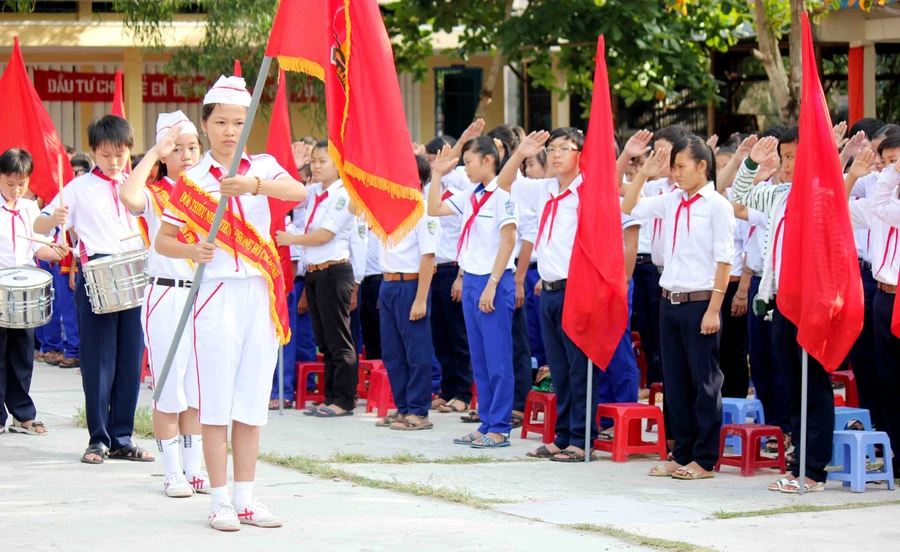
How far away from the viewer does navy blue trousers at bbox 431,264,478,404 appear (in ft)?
35.6

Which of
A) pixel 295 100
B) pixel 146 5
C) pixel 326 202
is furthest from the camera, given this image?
pixel 295 100

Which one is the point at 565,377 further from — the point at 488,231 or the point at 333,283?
the point at 333,283

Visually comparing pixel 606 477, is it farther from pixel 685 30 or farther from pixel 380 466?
pixel 685 30

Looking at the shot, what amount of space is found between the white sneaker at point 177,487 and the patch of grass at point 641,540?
212cm

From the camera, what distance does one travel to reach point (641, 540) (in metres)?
5.80

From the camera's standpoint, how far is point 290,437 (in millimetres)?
9070

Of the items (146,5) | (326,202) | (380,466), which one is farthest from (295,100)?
(380,466)

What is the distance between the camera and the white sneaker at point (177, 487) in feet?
22.5

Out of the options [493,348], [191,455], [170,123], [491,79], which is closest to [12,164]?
[170,123]

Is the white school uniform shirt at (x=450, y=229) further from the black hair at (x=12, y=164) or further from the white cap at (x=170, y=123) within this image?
the white cap at (x=170, y=123)

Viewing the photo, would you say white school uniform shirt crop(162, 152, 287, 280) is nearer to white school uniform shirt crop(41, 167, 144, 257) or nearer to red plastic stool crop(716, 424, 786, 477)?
white school uniform shirt crop(41, 167, 144, 257)

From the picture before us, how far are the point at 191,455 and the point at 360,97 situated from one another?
234 cm

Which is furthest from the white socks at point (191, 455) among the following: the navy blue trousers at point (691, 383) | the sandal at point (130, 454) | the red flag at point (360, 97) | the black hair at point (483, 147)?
the black hair at point (483, 147)

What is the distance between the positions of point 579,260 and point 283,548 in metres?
3.23
